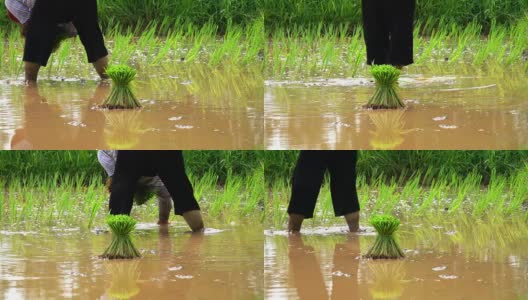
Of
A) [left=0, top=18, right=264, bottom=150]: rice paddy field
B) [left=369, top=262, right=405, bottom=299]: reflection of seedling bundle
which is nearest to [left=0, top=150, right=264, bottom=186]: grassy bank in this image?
[left=0, top=18, right=264, bottom=150]: rice paddy field

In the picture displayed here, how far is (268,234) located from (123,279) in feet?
5.13

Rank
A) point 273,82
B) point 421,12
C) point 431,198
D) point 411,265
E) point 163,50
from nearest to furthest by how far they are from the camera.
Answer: point 411,265 < point 431,198 < point 273,82 < point 163,50 < point 421,12

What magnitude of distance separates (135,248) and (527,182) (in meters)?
3.42

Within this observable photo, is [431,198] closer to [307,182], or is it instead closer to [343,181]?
[343,181]

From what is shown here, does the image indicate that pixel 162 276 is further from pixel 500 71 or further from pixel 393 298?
pixel 500 71

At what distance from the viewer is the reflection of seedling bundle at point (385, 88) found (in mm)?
9414

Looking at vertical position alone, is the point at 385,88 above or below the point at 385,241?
above

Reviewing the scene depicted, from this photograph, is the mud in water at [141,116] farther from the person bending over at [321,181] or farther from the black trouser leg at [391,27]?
the black trouser leg at [391,27]

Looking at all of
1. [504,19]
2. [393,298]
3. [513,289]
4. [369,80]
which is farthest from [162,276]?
[504,19]

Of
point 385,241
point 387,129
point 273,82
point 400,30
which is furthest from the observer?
point 273,82

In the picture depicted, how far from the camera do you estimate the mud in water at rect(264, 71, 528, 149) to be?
9.09 metres

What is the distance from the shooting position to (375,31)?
33.0 feet

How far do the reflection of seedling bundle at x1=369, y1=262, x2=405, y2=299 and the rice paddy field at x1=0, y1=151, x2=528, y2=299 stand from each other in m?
0.01

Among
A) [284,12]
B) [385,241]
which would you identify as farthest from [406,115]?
[284,12]
